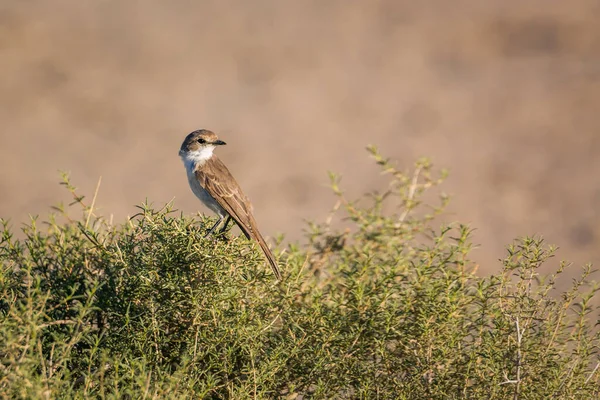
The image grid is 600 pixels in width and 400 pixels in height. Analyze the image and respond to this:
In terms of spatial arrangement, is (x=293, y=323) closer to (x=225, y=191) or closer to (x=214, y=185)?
(x=225, y=191)

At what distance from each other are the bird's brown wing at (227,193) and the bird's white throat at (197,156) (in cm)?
5

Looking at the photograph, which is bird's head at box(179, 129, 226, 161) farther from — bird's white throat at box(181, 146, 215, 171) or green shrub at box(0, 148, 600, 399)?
green shrub at box(0, 148, 600, 399)

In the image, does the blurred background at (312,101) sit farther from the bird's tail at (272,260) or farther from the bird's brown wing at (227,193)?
the bird's tail at (272,260)

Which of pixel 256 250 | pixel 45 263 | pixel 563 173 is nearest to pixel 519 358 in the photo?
pixel 256 250

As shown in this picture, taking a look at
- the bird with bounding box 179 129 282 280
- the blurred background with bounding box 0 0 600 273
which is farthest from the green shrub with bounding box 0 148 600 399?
the blurred background with bounding box 0 0 600 273

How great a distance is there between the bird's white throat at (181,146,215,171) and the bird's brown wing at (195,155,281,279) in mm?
52

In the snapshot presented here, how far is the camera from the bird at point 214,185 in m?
5.80

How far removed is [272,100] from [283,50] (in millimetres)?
1760

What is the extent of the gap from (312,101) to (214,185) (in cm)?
907

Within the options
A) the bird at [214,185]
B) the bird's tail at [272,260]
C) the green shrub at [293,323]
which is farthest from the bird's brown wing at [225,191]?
the green shrub at [293,323]

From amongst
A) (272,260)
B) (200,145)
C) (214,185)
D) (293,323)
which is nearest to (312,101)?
(200,145)

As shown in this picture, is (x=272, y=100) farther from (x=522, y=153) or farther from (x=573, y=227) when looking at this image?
(x=573, y=227)

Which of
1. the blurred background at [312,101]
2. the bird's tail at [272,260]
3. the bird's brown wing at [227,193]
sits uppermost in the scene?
the blurred background at [312,101]

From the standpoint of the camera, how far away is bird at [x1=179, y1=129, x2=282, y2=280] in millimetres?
5801
